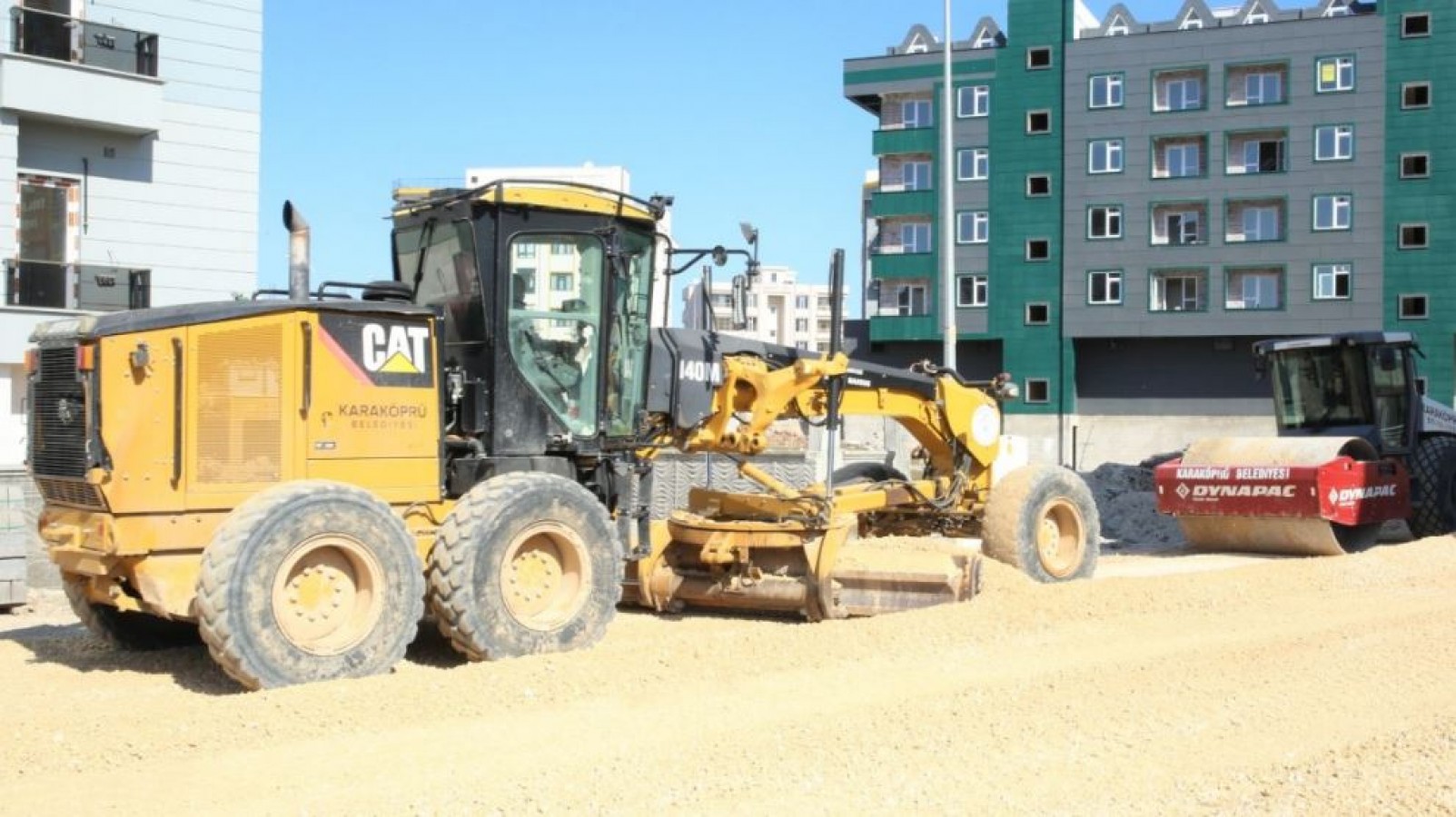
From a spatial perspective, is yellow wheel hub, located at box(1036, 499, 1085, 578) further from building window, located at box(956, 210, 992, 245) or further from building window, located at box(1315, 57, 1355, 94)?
building window, located at box(956, 210, 992, 245)

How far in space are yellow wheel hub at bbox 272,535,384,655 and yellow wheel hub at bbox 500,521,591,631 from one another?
0.90 metres

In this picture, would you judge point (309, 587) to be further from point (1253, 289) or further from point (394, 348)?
point (1253, 289)

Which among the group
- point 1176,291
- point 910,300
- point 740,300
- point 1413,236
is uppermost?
point 1413,236

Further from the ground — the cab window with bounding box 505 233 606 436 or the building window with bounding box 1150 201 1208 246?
the building window with bounding box 1150 201 1208 246

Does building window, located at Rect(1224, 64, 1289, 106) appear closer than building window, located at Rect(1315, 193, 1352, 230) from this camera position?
No

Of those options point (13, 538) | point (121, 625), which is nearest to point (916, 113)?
point (13, 538)

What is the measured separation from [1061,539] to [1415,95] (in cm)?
4583

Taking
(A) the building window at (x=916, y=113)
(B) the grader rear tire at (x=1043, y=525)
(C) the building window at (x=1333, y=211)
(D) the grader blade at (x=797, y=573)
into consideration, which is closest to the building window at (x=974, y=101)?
(A) the building window at (x=916, y=113)

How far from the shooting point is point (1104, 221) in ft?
187

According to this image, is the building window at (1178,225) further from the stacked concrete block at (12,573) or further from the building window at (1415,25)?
the stacked concrete block at (12,573)

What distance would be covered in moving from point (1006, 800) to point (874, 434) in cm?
3361

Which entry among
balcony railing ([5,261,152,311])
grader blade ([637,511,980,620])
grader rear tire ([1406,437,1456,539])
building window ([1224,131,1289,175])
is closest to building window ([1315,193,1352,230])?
building window ([1224,131,1289,175])

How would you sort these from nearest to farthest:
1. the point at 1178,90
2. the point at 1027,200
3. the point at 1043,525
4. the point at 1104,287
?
the point at 1043,525, the point at 1178,90, the point at 1104,287, the point at 1027,200

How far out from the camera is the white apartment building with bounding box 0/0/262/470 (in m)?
21.2
